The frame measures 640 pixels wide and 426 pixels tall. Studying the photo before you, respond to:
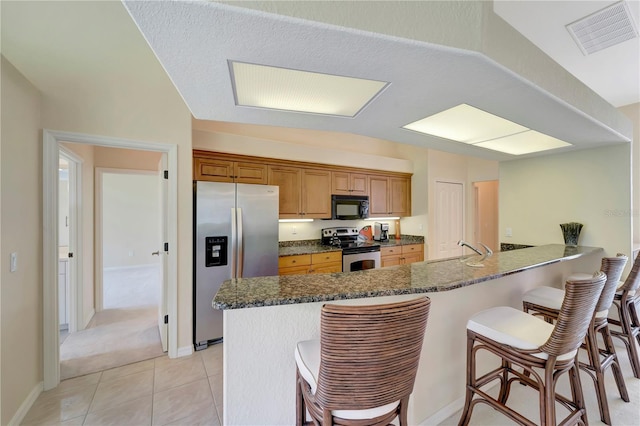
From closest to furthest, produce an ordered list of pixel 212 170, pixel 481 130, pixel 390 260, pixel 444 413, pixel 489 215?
pixel 444 413, pixel 481 130, pixel 212 170, pixel 390 260, pixel 489 215

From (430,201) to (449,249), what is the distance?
1.14m

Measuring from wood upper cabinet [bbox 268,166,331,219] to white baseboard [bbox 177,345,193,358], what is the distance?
6.14 feet

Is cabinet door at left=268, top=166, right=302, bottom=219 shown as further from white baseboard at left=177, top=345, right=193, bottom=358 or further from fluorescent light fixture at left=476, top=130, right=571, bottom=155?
fluorescent light fixture at left=476, top=130, right=571, bottom=155

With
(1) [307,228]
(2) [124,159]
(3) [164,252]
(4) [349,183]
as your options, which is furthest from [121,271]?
(4) [349,183]

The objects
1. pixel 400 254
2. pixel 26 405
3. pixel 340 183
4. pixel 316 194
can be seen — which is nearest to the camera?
pixel 26 405

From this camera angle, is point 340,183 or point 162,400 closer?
point 162,400

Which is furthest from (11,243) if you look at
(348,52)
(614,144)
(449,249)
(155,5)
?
(449,249)

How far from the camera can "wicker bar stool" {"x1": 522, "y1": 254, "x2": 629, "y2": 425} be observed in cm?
172

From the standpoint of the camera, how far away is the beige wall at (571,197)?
8.98 feet

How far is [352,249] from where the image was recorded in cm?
Answer: 395

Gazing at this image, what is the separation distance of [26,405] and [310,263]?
8.99 feet

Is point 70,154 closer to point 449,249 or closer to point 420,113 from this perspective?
point 420,113

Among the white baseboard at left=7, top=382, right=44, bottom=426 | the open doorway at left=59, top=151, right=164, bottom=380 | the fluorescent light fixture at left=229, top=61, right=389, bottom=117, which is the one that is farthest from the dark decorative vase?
the white baseboard at left=7, top=382, right=44, bottom=426

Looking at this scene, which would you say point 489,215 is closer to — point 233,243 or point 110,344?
point 233,243
